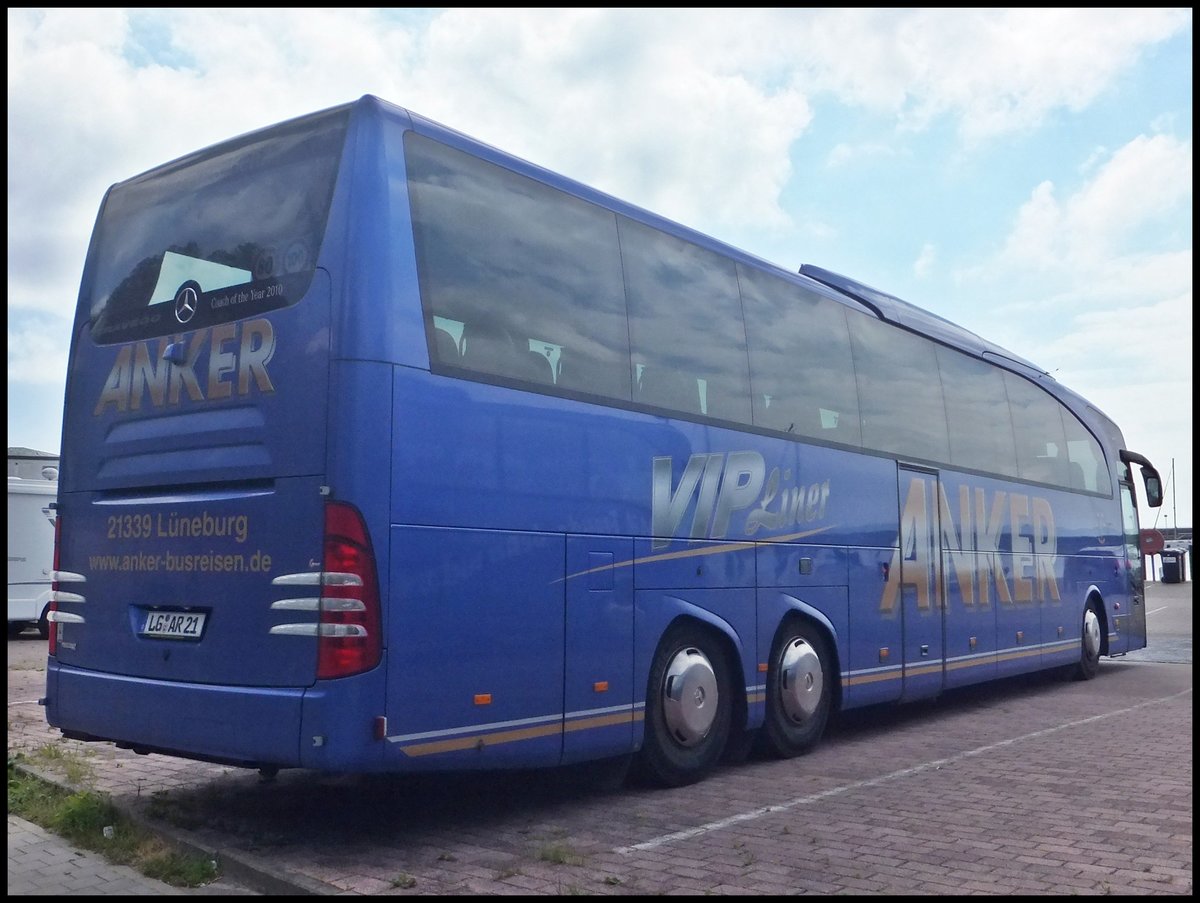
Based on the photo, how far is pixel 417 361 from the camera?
6.15 m

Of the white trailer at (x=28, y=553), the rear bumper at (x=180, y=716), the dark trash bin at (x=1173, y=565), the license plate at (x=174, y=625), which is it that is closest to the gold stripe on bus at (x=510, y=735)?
the rear bumper at (x=180, y=716)

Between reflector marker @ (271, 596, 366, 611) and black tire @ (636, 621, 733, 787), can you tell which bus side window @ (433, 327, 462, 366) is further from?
black tire @ (636, 621, 733, 787)

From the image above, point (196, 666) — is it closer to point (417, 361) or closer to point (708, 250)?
point (417, 361)

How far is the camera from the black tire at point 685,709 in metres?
7.83

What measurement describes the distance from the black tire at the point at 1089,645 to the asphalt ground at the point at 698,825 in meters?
5.80

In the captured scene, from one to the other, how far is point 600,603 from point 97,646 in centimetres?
291

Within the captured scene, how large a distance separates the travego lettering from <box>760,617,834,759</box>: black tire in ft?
15.3

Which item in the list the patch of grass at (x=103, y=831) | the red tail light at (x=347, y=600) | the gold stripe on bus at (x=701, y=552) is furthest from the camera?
the gold stripe on bus at (x=701, y=552)

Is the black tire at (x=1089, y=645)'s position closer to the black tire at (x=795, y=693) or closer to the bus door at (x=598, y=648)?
the black tire at (x=795, y=693)

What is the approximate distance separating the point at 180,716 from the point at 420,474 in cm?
179

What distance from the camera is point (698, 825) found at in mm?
6766

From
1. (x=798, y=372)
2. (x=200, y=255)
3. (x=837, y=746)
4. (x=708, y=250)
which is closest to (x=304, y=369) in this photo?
(x=200, y=255)

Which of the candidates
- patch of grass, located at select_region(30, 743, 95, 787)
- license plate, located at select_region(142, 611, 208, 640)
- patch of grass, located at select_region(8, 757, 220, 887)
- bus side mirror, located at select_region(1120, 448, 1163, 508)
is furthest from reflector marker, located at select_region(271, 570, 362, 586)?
bus side mirror, located at select_region(1120, 448, 1163, 508)

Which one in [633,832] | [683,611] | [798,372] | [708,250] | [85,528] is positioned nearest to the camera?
[633,832]
